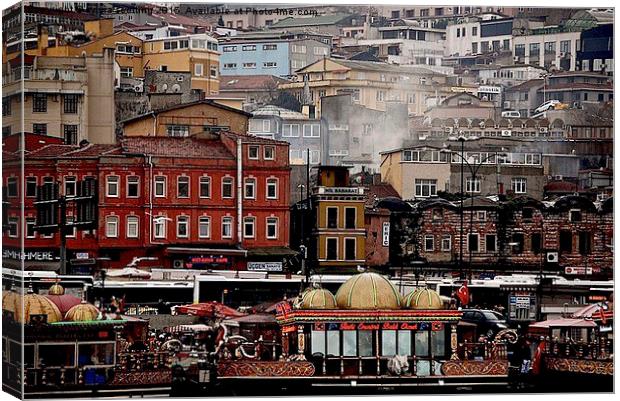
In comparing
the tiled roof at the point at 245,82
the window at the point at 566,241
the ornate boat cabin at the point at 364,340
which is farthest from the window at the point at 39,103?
the window at the point at 566,241

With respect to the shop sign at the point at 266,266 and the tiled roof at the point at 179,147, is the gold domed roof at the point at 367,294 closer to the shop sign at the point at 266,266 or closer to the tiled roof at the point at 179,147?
the shop sign at the point at 266,266

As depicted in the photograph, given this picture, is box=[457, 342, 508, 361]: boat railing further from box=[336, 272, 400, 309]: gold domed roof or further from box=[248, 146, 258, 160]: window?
box=[248, 146, 258, 160]: window

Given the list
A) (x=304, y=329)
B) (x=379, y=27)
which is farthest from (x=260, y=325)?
(x=379, y=27)

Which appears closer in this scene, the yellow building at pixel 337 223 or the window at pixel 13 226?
the window at pixel 13 226

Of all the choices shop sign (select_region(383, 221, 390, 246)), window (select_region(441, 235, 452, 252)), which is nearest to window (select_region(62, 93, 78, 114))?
shop sign (select_region(383, 221, 390, 246))

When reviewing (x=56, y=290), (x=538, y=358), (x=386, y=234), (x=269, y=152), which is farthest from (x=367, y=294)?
(x=56, y=290)

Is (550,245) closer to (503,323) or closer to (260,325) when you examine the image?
(503,323)
